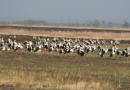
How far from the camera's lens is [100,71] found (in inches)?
1331

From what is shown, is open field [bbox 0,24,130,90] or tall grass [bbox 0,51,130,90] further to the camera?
tall grass [bbox 0,51,130,90]

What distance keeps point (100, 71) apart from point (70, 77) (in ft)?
14.8

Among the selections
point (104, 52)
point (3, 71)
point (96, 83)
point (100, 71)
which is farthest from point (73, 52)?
point (96, 83)

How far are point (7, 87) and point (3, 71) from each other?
6478 mm

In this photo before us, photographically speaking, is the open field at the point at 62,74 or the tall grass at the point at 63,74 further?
the tall grass at the point at 63,74

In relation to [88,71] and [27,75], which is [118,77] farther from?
[27,75]

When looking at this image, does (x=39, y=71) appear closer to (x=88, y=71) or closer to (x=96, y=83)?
(x=88, y=71)

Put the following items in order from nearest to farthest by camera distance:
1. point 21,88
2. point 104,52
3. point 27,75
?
1. point 21,88
2. point 27,75
3. point 104,52

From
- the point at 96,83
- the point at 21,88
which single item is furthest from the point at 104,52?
the point at 21,88

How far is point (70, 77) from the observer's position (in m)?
29.9

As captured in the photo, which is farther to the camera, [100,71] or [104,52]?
[104,52]

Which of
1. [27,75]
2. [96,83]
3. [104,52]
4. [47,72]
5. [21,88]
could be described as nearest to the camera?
[21,88]

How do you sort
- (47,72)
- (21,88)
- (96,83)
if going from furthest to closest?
(47,72), (96,83), (21,88)

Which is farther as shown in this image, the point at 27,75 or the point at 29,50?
the point at 29,50
